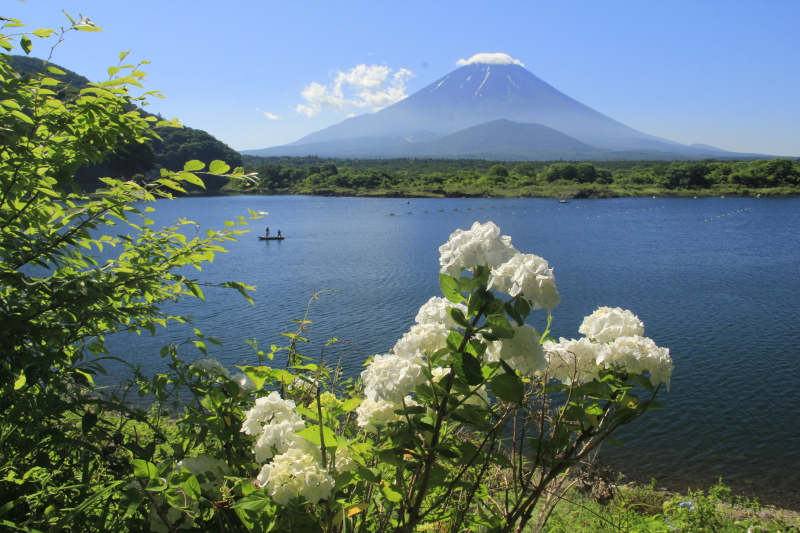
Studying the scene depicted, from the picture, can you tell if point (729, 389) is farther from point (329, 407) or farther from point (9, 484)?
point (9, 484)

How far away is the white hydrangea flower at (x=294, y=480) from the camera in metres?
1.09

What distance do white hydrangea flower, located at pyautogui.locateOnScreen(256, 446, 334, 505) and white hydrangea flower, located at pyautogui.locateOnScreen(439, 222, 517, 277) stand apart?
0.54 m

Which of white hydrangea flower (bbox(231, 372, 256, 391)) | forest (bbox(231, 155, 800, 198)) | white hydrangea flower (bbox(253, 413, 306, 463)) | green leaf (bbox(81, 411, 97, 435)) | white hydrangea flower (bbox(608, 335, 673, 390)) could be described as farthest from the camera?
forest (bbox(231, 155, 800, 198))

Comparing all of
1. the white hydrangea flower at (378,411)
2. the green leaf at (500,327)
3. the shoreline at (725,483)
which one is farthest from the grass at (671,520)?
the green leaf at (500,327)

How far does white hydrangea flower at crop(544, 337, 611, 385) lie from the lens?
140cm

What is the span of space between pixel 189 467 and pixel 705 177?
77.8 m

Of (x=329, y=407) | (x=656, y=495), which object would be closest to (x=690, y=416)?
(x=656, y=495)

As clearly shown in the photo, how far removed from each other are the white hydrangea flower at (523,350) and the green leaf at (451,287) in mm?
151

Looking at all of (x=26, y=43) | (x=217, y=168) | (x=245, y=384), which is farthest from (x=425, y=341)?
(x=26, y=43)

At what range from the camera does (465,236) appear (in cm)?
117

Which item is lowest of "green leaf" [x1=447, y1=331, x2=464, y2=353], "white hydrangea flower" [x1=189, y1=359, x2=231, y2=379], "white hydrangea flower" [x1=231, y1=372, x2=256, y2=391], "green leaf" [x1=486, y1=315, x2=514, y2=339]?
"white hydrangea flower" [x1=231, y1=372, x2=256, y2=391]

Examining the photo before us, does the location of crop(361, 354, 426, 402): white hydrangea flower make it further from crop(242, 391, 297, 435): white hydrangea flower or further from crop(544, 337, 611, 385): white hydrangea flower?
crop(544, 337, 611, 385): white hydrangea flower

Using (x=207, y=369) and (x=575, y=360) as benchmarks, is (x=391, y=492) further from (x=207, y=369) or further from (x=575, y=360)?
(x=207, y=369)

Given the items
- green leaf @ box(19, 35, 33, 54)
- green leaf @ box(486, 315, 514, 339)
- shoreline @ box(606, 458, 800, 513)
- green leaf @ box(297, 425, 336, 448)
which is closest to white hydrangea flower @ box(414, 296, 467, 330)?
green leaf @ box(486, 315, 514, 339)
